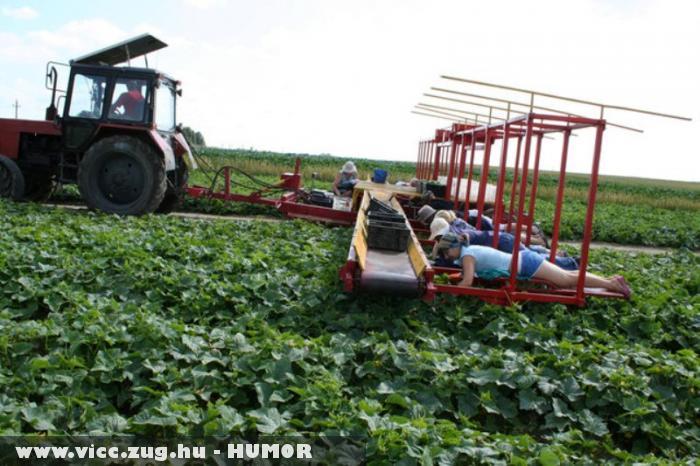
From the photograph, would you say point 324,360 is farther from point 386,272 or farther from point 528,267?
point 528,267

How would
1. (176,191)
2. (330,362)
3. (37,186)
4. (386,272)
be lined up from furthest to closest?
1. (37,186)
2. (176,191)
3. (386,272)
4. (330,362)

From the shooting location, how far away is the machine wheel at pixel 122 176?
416 inches

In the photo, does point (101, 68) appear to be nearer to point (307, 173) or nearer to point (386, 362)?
point (386, 362)

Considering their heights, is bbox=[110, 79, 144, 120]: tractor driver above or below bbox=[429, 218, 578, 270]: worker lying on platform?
above

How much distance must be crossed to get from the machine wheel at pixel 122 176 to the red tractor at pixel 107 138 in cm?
2

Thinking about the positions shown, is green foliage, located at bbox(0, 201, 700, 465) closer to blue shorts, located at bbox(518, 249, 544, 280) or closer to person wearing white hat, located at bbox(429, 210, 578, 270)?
blue shorts, located at bbox(518, 249, 544, 280)

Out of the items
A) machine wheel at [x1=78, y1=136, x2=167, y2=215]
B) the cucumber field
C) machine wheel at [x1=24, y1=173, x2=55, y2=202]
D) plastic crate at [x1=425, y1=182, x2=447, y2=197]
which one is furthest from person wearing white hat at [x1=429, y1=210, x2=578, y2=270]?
machine wheel at [x1=24, y1=173, x2=55, y2=202]

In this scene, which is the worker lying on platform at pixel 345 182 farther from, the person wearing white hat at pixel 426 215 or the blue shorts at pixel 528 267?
the blue shorts at pixel 528 267

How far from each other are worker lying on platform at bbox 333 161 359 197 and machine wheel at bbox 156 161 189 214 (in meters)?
2.91

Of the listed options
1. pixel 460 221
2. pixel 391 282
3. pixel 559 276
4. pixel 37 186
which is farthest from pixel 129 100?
pixel 559 276

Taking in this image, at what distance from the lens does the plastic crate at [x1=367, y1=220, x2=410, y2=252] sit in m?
7.40

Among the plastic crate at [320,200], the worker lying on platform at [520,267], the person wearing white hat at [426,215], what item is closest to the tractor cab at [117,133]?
the plastic crate at [320,200]

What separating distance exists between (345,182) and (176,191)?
3.34 metres

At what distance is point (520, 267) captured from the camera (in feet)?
22.9
